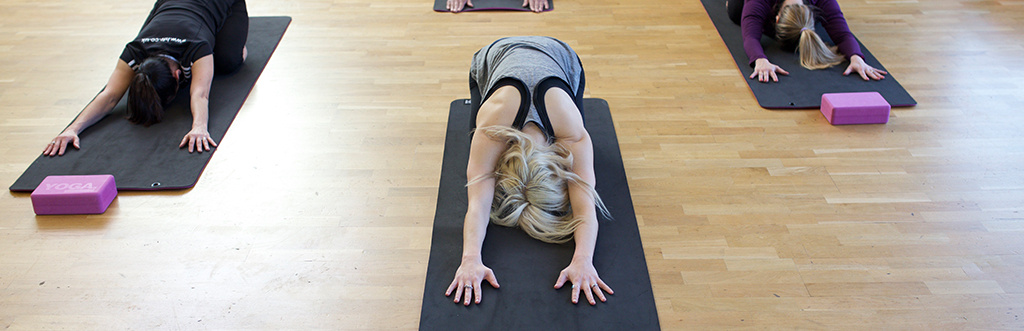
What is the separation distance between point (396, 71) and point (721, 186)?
6.03 ft

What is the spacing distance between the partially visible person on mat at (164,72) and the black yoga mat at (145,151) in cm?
4

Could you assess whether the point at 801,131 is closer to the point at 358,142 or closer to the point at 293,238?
the point at 358,142

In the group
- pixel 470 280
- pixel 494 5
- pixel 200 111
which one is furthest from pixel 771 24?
pixel 200 111

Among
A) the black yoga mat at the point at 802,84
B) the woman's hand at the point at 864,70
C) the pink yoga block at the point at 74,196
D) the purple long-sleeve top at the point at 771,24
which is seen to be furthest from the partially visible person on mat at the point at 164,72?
the woman's hand at the point at 864,70

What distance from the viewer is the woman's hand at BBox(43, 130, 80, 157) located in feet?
9.50

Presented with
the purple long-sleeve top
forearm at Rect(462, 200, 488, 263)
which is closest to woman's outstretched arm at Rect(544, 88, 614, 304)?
forearm at Rect(462, 200, 488, 263)

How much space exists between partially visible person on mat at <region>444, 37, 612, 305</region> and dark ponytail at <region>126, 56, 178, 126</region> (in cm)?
158

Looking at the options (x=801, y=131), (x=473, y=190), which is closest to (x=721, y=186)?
(x=801, y=131)

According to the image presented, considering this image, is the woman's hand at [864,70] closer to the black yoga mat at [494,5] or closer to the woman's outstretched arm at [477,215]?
the black yoga mat at [494,5]

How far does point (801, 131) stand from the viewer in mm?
3012

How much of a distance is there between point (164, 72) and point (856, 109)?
3.08 metres

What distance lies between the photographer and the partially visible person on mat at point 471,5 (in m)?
4.39

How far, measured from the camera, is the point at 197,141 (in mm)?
2936

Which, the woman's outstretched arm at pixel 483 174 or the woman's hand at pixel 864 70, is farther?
the woman's hand at pixel 864 70
